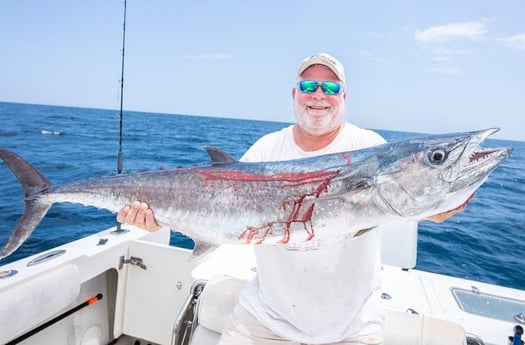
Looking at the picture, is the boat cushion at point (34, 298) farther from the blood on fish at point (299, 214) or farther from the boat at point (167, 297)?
the blood on fish at point (299, 214)

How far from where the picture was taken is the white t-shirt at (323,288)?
93.2 inches

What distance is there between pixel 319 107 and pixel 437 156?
3.33ft

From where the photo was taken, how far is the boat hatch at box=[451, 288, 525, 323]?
320 cm

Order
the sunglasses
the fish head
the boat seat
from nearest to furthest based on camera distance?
the fish head → the boat seat → the sunglasses

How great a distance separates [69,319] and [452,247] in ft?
27.9

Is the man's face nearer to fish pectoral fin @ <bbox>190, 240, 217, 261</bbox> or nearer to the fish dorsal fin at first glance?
the fish dorsal fin

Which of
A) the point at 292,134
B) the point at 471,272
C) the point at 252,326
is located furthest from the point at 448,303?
the point at 471,272

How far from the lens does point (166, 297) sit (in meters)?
4.15

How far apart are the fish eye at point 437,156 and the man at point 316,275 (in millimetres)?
430

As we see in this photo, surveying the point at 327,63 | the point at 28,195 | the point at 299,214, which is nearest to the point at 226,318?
the point at 299,214

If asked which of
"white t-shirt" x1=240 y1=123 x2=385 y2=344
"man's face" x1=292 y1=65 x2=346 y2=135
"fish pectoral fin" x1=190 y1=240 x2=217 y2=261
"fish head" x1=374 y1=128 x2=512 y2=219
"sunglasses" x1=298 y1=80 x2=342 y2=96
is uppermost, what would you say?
"sunglasses" x1=298 y1=80 x2=342 y2=96

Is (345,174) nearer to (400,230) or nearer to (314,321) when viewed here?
(314,321)

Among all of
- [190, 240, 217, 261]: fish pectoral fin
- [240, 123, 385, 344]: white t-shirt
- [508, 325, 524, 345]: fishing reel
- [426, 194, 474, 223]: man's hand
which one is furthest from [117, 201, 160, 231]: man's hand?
[508, 325, 524, 345]: fishing reel

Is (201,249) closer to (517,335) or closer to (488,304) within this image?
(517,335)
